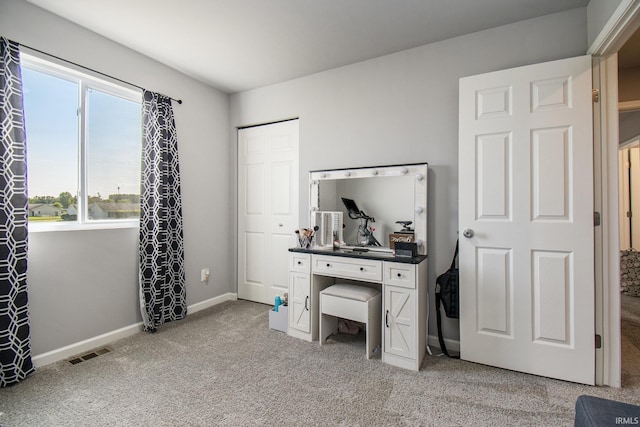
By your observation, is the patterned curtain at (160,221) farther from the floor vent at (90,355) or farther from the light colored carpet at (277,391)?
the light colored carpet at (277,391)

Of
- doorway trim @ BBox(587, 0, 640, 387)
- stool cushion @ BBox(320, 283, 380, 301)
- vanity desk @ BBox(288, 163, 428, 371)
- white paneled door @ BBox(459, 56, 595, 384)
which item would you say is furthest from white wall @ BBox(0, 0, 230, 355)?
doorway trim @ BBox(587, 0, 640, 387)

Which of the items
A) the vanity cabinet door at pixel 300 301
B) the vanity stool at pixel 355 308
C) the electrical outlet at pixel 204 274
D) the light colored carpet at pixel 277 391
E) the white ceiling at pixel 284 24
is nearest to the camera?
the light colored carpet at pixel 277 391

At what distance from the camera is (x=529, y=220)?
2035 mm

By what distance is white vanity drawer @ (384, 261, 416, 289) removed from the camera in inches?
83.8

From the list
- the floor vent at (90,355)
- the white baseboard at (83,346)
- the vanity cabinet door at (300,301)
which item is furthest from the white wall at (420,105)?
the floor vent at (90,355)

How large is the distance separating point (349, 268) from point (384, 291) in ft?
1.08

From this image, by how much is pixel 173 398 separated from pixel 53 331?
1.18 meters

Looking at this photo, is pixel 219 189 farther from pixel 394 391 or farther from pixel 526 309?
pixel 526 309

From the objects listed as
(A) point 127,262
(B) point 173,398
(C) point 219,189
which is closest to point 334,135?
(C) point 219,189

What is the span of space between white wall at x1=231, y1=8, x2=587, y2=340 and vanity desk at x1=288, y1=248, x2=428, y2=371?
0.45m

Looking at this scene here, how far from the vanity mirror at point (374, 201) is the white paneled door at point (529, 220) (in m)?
0.34

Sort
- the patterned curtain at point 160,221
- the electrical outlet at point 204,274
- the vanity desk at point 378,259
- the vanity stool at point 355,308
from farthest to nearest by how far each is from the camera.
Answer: the electrical outlet at point 204,274, the patterned curtain at point 160,221, the vanity stool at point 355,308, the vanity desk at point 378,259

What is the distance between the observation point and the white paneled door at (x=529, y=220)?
1.91m

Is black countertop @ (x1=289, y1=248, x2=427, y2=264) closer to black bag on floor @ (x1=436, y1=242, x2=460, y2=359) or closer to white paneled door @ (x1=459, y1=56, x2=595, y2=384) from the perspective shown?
black bag on floor @ (x1=436, y1=242, x2=460, y2=359)
